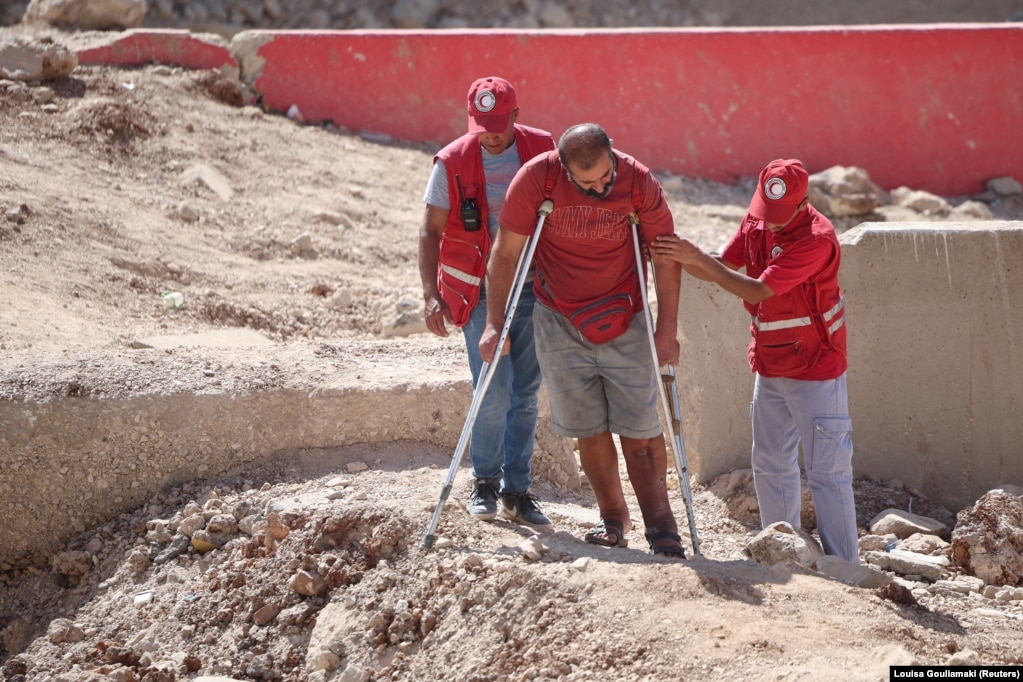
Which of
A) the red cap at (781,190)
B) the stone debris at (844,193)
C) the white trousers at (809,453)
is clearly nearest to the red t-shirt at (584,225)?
the red cap at (781,190)

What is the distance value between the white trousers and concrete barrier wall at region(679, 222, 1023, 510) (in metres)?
1.32

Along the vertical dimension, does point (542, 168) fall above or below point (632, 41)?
below

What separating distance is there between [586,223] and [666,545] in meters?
1.31

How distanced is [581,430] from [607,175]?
3.46ft

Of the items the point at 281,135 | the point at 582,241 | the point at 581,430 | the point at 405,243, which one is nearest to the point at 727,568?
the point at 581,430

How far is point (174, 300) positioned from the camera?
26.0ft

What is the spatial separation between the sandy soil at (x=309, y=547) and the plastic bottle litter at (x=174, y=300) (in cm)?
7

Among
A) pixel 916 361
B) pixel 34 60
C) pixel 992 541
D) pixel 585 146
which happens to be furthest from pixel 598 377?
pixel 34 60

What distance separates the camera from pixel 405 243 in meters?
9.74

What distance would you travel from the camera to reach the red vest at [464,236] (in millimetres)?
4723

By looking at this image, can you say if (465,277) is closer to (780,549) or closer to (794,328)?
(794,328)

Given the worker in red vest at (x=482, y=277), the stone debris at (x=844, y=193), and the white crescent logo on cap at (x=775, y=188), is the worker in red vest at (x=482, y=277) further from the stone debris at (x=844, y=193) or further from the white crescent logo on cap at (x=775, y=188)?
the stone debris at (x=844, y=193)

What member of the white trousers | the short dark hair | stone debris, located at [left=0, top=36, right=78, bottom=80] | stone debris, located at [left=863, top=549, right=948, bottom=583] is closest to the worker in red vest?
the short dark hair

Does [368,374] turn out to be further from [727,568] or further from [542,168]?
[727,568]
